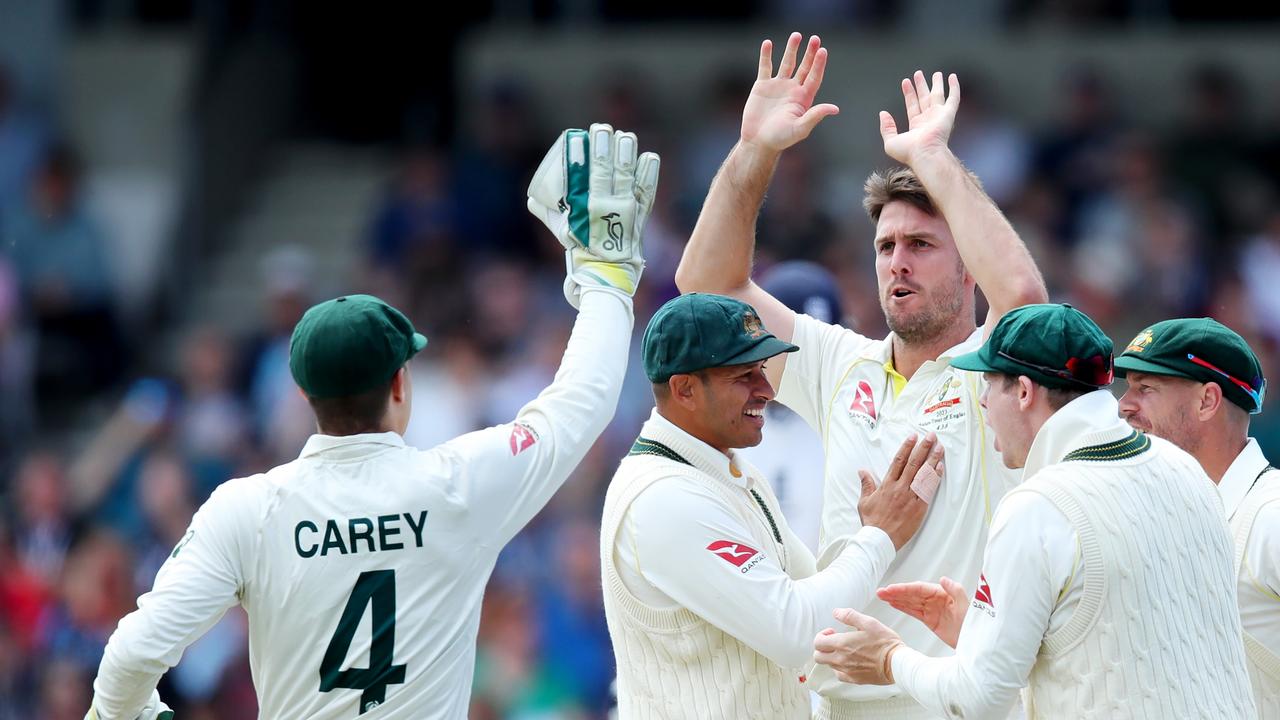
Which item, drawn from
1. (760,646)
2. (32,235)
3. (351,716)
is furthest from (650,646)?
(32,235)

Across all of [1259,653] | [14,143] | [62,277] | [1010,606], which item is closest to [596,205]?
[1010,606]

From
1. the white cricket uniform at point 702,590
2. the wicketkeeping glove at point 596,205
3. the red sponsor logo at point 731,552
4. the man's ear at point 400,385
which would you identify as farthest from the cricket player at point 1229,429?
the man's ear at point 400,385

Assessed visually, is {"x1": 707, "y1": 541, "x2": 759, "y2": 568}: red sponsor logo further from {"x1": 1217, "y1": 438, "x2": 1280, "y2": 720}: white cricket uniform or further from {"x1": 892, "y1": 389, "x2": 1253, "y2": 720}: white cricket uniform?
{"x1": 1217, "y1": 438, "x2": 1280, "y2": 720}: white cricket uniform

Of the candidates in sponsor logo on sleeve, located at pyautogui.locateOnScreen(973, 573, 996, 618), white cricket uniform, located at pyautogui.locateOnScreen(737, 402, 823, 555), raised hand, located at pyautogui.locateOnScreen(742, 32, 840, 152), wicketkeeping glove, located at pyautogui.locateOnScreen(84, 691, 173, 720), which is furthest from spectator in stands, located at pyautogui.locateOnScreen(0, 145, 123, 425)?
sponsor logo on sleeve, located at pyautogui.locateOnScreen(973, 573, 996, 618)

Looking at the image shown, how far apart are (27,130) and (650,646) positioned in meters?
10.4

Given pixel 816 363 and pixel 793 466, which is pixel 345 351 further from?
pixel 793 466

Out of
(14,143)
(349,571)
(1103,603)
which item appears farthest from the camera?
(14,143)

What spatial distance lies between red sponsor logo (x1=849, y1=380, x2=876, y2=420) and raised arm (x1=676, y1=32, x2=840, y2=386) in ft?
1.00

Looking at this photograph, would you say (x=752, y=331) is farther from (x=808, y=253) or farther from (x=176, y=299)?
(x=176, y=299)

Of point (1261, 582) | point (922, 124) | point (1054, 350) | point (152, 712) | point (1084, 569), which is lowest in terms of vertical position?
point (152, 712)

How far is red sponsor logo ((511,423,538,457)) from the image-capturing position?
13.2ft

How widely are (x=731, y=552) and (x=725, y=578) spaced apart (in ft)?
0.23

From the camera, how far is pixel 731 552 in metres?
3.95

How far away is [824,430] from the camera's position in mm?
4840
